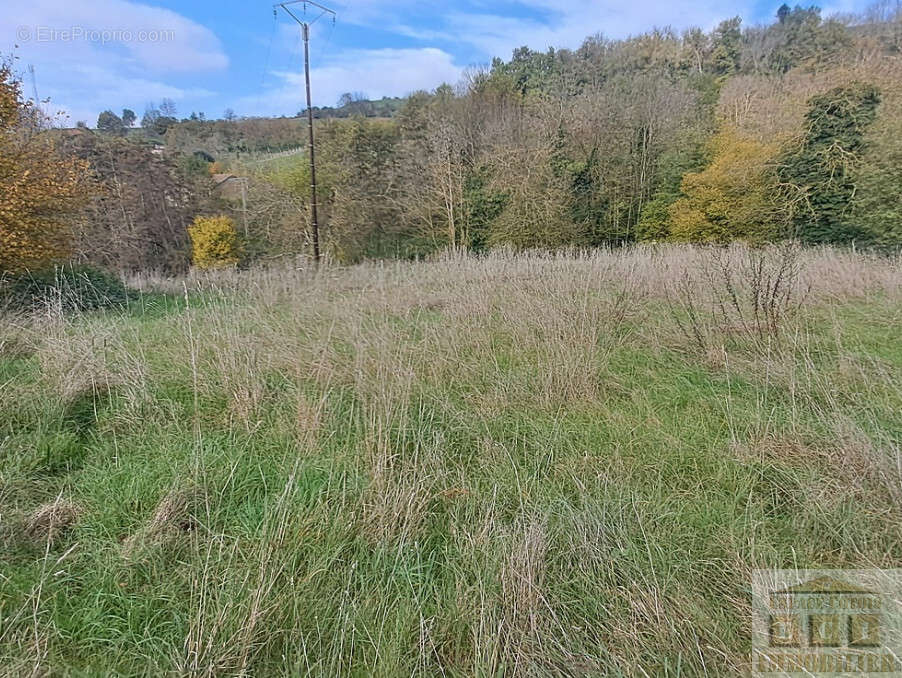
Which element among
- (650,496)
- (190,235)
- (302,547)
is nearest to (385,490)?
(302,547)

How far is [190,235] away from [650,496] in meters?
28.7

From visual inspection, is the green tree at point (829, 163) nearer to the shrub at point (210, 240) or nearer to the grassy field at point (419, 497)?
the grassy field at point (419, 497)

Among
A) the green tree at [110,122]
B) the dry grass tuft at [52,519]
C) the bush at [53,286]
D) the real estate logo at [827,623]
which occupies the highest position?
the green tree at [110,122]

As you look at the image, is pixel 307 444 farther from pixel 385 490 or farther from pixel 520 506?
pixel 520 506

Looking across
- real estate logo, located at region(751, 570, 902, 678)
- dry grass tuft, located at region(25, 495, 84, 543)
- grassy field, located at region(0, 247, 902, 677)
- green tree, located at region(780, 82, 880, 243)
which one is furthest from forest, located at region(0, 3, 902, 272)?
real estate logo, located at region(751, 570, 902, 678)

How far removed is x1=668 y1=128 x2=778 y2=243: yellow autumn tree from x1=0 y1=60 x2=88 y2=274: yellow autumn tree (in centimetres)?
1961

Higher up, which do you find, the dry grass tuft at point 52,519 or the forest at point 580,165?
the forest at point 580,165

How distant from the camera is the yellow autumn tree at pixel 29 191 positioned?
27.1ft

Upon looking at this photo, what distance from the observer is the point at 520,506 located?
1910 mm

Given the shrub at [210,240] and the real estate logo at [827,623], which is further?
the shrub at [210,240]

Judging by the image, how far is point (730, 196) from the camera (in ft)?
52.4

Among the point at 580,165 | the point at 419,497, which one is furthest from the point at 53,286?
the point at 580,165

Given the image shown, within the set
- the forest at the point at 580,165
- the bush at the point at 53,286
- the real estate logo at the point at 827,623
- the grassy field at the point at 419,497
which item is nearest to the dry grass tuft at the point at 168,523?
the grassy field at the point at 419,497

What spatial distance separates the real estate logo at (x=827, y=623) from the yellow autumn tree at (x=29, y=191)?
12.4 m
